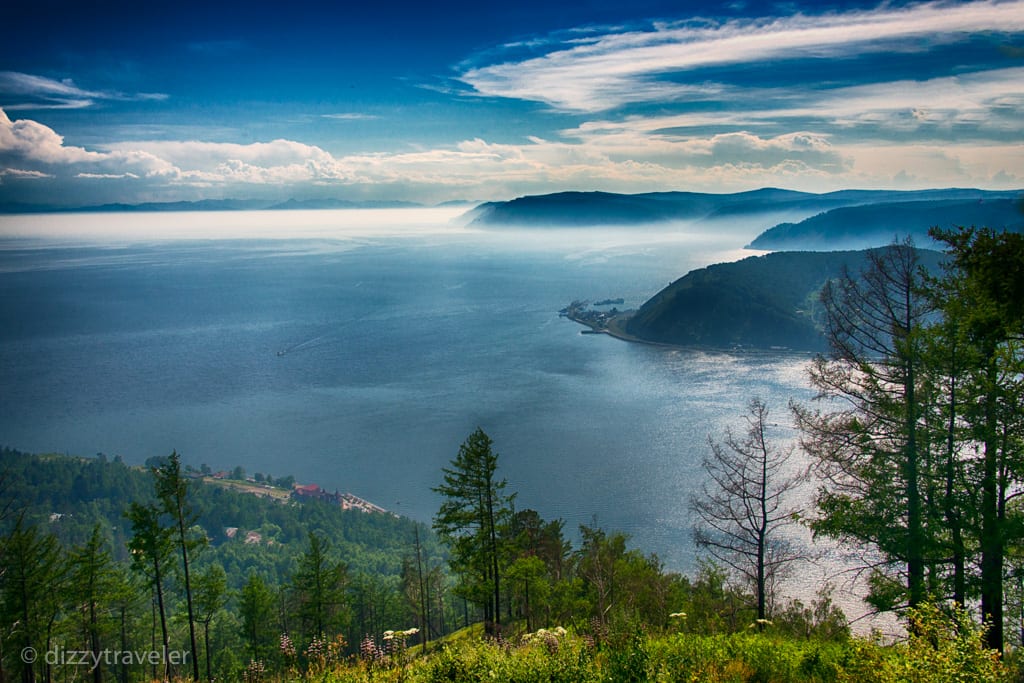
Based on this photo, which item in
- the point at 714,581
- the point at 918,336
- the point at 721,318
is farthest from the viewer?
the point at 721,318

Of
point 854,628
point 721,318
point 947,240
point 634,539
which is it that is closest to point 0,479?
point 947,240

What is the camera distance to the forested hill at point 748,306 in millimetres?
79263

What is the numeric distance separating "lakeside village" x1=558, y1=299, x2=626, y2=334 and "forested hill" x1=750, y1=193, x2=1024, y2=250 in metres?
70.7

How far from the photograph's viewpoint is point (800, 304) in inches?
3386

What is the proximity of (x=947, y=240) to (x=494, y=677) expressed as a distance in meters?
7.62

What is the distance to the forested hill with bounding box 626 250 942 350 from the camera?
79.3 metres

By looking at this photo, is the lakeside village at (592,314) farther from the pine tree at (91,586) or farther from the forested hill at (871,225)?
the pine tree at (91,586)

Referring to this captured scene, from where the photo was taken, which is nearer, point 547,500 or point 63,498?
point 547,500

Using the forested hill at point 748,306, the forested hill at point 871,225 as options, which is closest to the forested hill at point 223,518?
the forested hill at point 748,306

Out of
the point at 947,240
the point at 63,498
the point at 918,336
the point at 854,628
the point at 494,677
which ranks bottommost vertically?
the point at 63,498

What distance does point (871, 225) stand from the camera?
16650cm

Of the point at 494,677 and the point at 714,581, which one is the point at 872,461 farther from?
the point at 714,581

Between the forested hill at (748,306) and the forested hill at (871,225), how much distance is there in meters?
51.3

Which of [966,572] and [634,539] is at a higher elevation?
[966,572]
